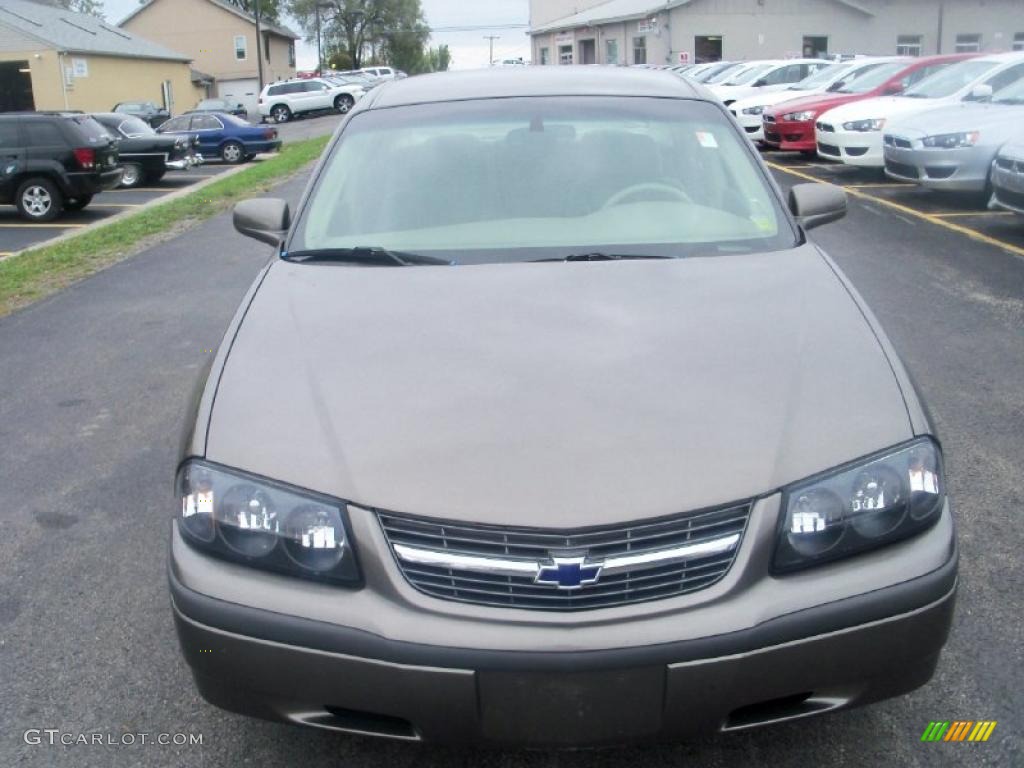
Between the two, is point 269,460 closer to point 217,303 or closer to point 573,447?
point 573,447

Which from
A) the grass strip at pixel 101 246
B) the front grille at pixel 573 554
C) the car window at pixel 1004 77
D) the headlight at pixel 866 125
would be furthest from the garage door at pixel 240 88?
the front grille at pixel 573 554

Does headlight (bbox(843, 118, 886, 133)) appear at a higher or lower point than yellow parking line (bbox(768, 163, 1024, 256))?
higher

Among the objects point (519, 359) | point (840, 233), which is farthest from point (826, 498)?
point (840, 233)

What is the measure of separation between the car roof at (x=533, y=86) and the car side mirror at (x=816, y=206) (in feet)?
1.82

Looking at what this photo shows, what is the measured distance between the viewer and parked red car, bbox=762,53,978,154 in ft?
61.6

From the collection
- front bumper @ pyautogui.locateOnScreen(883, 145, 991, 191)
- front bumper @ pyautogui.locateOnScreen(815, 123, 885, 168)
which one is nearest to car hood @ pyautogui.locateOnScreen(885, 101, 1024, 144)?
front bumper @ pyautogui.locateOnScreen(883, 145, 991, 191)

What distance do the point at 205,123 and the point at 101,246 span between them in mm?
16181

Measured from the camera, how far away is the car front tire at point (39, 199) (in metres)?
15.5

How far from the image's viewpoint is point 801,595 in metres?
2.31

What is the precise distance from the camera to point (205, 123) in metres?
27.1

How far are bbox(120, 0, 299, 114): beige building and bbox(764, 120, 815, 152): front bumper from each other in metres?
54.6

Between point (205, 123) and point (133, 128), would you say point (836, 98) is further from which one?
point (205, 123)

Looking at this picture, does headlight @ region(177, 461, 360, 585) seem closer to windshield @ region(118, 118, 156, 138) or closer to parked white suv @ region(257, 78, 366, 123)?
windshield @ region(118, 118, 156, 138)

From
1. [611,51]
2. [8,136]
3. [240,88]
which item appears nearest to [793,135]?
[8,136]
